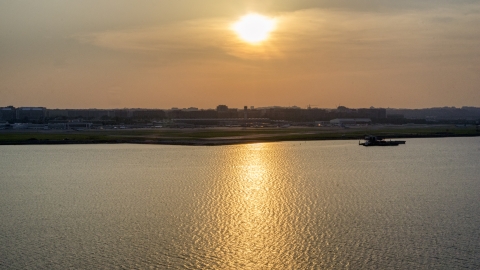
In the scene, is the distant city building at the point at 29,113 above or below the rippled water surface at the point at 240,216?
above

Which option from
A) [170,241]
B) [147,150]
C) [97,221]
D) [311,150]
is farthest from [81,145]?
[170,241]

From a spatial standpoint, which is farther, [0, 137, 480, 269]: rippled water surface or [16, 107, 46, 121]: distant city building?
[16, 107, 46, 121]: distant city building

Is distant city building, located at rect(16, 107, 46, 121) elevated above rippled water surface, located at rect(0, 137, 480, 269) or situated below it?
above

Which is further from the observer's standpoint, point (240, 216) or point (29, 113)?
point (29, 113)

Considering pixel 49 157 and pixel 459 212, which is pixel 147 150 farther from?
pixel 459 212

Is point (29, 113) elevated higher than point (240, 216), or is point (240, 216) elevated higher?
point (29, 113)

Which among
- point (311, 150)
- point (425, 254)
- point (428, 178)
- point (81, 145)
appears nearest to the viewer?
point (425, 254)

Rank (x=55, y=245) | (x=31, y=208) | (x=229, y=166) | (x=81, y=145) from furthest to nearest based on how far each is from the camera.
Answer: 1. (x=81, y=145)
2. (x=229, y=166)
3. (x=31, y=208)
4. (x=55, y=245)

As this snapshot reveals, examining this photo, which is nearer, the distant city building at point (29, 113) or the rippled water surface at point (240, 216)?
the rippled water surface at point (240, 216)
